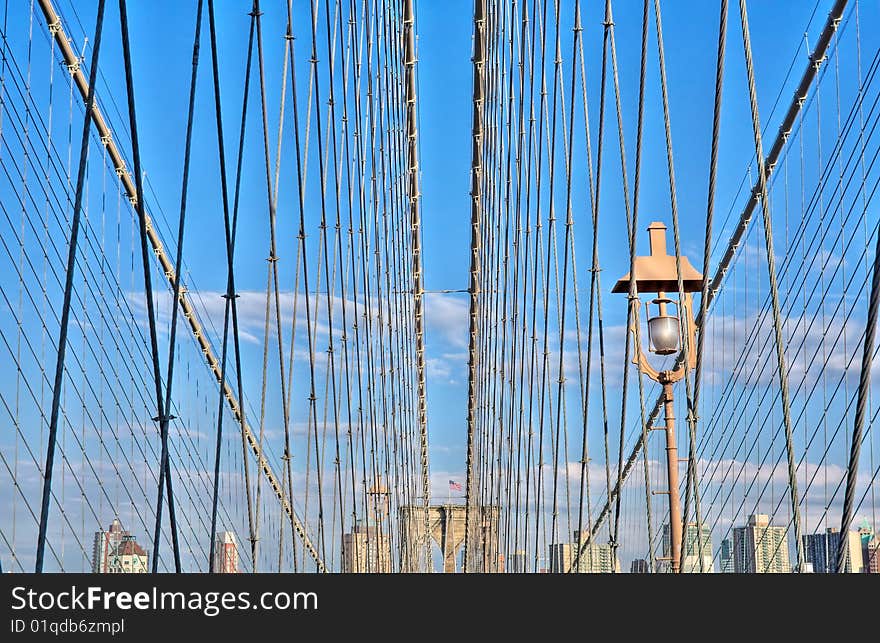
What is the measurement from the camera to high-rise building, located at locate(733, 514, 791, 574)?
7988 mm

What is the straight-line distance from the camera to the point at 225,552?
13.5 meters

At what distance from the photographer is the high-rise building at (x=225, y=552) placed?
1355cm

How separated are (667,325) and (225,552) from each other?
8356mm

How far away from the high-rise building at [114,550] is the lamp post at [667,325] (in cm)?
441

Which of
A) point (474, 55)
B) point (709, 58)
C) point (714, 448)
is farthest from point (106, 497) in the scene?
point (474, 55)

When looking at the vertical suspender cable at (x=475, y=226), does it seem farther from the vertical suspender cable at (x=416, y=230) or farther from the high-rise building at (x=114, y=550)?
the high-rise building at (x=114, y=550)

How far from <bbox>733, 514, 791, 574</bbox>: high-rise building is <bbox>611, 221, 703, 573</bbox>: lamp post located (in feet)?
6.20

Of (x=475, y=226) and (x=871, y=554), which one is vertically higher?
(x=475, y=226)

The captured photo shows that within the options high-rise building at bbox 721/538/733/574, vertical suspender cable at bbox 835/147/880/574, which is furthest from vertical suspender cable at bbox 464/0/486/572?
vertical suspender cable at bbox 835/147/880/574

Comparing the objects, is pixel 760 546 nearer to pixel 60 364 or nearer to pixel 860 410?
pixel 60 364

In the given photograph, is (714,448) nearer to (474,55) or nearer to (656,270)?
(656,270)

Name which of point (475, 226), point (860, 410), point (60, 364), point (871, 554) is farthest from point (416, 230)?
point (860, 410)

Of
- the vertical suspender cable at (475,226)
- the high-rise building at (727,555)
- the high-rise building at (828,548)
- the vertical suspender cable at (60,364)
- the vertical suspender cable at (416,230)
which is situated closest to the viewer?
the vertical suspender cable at (60,364)

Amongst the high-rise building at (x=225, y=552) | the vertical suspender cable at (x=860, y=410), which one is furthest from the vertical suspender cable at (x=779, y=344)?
the high-rise building at (x=225, y=552)
